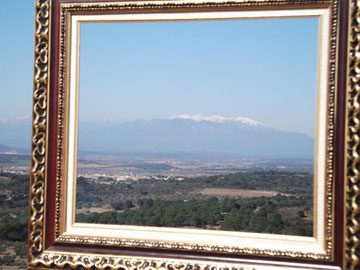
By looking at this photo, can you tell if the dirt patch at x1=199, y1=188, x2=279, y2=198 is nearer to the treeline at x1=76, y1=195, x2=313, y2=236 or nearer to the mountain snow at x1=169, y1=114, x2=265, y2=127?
the treeline at x1=76, y1=195, x2=313, y2=236

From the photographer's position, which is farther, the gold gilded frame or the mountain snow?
the mountain snow

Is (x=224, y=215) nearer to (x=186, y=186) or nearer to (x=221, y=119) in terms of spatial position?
(x=186, y=186)

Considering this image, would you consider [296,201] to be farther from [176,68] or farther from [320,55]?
[176,68]

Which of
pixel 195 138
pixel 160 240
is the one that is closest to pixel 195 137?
pixel 195 138

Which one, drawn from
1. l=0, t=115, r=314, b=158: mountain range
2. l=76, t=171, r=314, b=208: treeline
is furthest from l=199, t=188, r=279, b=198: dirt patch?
l=0, t=115, r=314, b=158: mountain range

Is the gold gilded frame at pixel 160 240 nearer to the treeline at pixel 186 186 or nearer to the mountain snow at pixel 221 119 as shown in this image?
the treeline at pixel 186 186

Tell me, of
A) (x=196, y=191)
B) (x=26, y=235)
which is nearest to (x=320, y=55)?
(x=196, y=191)
